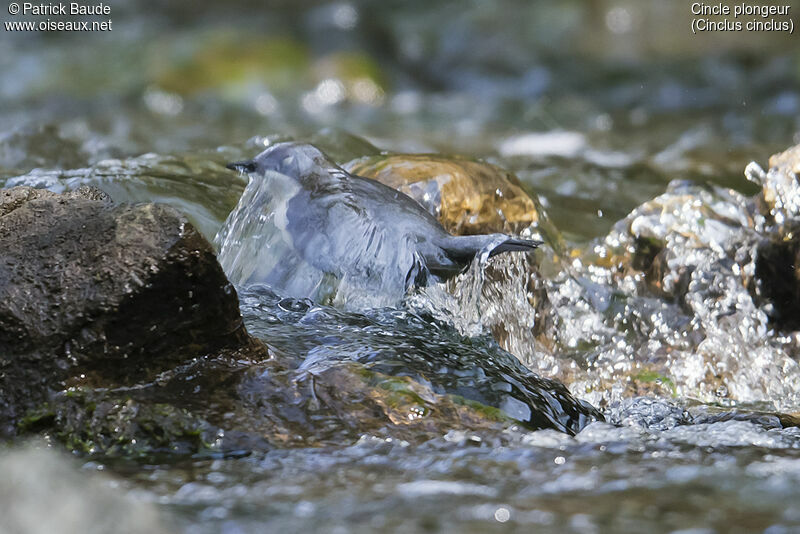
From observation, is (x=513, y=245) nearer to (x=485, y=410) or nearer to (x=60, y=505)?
(x=485, y=410)

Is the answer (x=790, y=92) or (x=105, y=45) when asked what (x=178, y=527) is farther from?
(x=105, y=45)

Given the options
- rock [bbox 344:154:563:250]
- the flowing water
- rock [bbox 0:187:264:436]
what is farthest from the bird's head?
rock [bbox 0:187:264:436]

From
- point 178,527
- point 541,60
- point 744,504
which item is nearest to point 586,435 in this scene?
point 744,504

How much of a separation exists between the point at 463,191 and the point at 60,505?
2.64m

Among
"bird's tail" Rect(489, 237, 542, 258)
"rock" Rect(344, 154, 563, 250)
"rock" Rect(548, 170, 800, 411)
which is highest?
"rock" Rect(344, 154, 563, 250)

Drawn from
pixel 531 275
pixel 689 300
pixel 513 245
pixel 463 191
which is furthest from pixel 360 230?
pixel 689 300

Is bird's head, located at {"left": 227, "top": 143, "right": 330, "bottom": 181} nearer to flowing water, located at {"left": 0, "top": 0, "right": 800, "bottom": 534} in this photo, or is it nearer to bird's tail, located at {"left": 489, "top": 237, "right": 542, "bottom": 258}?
flowing water, located at {"left": 0, "top": 0, "right": 800, "bottom": 534}

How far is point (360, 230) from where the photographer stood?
352 centimetres

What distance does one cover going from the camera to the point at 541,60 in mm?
11781

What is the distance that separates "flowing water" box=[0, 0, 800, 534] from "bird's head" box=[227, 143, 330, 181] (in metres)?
0.19

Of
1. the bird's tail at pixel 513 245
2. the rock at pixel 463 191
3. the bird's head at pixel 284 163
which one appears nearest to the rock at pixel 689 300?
the rock at pixel 463 191

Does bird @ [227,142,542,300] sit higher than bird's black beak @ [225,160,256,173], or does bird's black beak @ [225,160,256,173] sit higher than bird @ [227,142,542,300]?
bird's black beak @ [225,160,256,173]

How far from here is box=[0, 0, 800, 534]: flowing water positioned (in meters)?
2.04

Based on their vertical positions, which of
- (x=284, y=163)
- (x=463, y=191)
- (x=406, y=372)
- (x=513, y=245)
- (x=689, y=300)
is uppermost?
(x=284, y=163)
